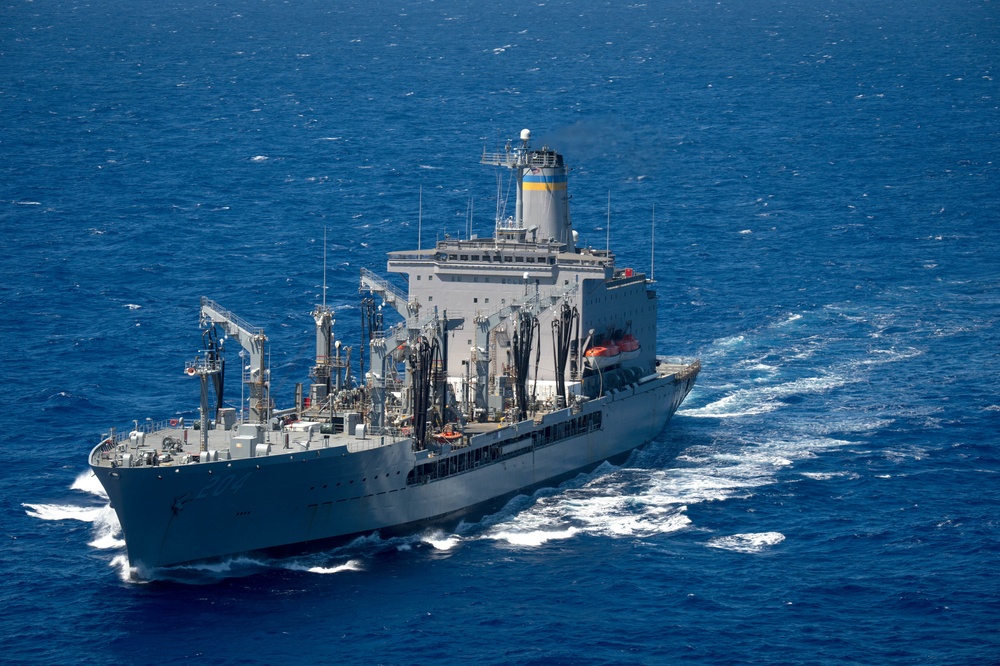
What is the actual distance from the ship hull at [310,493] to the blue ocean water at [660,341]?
887 millimetres

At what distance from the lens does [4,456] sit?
201 ft

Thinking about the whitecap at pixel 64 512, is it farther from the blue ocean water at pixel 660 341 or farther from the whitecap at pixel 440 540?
the whitecap at pixel 440 540

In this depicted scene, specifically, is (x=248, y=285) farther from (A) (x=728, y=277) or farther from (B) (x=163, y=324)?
(A) (x=728, y=277)

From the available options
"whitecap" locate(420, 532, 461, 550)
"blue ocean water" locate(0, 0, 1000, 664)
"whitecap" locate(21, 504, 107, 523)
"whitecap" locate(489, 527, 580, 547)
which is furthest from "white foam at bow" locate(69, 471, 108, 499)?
"whitecap" locate(489, 527, 580, 547)

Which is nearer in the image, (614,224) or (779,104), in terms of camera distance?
(614,224)

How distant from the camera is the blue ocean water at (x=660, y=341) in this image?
4831 cm

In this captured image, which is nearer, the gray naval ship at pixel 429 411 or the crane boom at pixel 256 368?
the gray naval ship at pixel 429 411

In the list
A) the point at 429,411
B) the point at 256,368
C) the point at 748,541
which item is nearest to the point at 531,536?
the point at 429,411

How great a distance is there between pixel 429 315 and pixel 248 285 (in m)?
28.8

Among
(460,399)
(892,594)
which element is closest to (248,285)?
(460,399)

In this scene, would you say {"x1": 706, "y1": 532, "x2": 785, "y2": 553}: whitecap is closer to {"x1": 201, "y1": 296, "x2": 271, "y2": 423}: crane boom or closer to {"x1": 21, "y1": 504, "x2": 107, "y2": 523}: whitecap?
{"x1": 201, "y1": 296, "x2": 271, "y2": 423}: crane boom

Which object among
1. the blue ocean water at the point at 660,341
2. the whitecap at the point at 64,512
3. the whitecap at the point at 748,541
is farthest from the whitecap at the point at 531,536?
the whitecap at the point at 64,512

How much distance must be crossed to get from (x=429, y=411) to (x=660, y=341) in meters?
24.6

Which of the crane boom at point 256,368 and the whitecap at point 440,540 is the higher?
the crane boom at point 256,368
